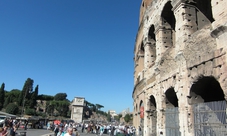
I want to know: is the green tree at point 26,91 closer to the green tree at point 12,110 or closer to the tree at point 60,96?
the green tree at point 12,110

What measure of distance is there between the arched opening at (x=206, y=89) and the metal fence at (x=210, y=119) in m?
0.65

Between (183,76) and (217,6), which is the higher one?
(217,6)

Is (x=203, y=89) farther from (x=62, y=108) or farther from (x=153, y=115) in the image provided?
(x=62, y=108)

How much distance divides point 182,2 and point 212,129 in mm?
5732

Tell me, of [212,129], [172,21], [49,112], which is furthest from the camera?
[49,112]

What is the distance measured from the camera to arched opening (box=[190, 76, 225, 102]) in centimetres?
752

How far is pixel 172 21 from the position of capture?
11438 millimetres

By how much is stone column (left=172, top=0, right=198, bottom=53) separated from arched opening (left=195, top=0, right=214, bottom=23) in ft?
2.26

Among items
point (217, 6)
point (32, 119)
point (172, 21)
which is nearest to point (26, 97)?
point (32, 119)

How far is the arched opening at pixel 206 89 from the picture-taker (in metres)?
7.52

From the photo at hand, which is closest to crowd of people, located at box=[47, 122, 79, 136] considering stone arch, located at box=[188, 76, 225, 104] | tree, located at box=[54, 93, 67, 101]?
stone arch, located at box=[188, 76, 225, 104]

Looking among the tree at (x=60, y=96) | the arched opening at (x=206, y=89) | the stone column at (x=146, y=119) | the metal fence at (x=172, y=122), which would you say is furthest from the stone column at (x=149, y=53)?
the tree at (x=60, y=96)

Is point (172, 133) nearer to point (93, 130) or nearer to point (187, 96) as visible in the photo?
point (187, 96)

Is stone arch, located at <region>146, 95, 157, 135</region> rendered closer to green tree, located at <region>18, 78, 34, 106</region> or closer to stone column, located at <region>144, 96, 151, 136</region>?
stone column, located at <region>144, 96, 151, 136</region>
